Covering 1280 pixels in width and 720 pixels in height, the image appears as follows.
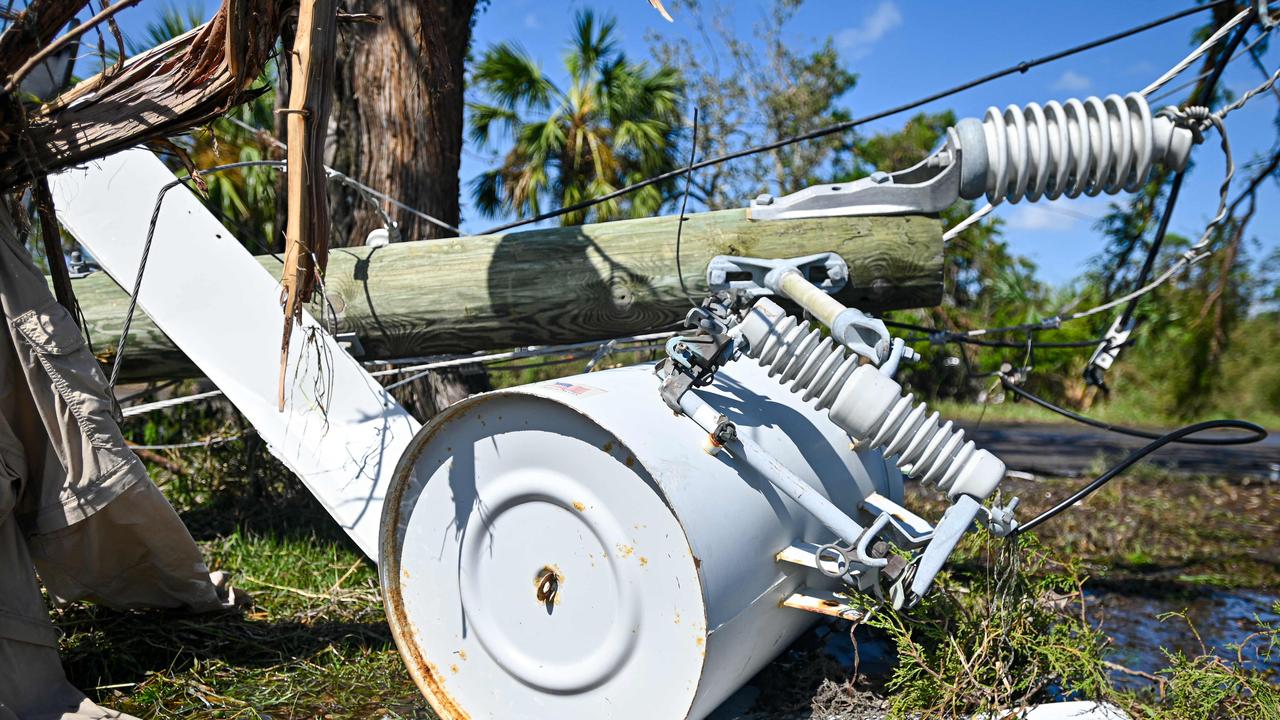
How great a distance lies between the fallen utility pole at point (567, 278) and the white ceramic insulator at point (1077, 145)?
36 cm

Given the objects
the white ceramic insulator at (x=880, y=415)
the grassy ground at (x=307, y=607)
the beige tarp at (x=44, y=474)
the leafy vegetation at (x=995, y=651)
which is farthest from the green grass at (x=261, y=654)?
the white ceramic insulator at (x=880, y=415)

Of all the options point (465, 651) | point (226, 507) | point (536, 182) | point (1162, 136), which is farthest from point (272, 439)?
point (536, 182)

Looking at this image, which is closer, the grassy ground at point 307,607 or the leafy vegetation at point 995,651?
the leafy vegetation at point 995,651

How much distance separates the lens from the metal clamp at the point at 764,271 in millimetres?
3141

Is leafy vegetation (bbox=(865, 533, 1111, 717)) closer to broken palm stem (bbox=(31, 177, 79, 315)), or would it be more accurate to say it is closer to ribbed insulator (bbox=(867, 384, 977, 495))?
ribbed insulator (bbox=(867, 384, 977, 495))

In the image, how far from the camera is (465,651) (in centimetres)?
258

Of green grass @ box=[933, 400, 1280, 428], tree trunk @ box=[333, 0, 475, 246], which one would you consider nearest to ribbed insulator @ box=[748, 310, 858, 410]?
tree trunk @ box=[333, 0, 475, 246]

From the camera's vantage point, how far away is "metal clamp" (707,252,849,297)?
314cm

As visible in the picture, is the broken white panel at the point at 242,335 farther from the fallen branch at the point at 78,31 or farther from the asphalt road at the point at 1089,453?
the asphalt road at the point at 1089,453

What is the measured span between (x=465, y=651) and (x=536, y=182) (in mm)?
13439

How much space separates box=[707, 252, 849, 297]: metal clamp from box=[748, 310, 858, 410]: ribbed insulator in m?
0.55

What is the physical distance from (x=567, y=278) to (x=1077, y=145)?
196cm

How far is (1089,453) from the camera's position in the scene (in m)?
9.23

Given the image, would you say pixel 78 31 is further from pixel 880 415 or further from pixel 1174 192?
pixel 1174 192
